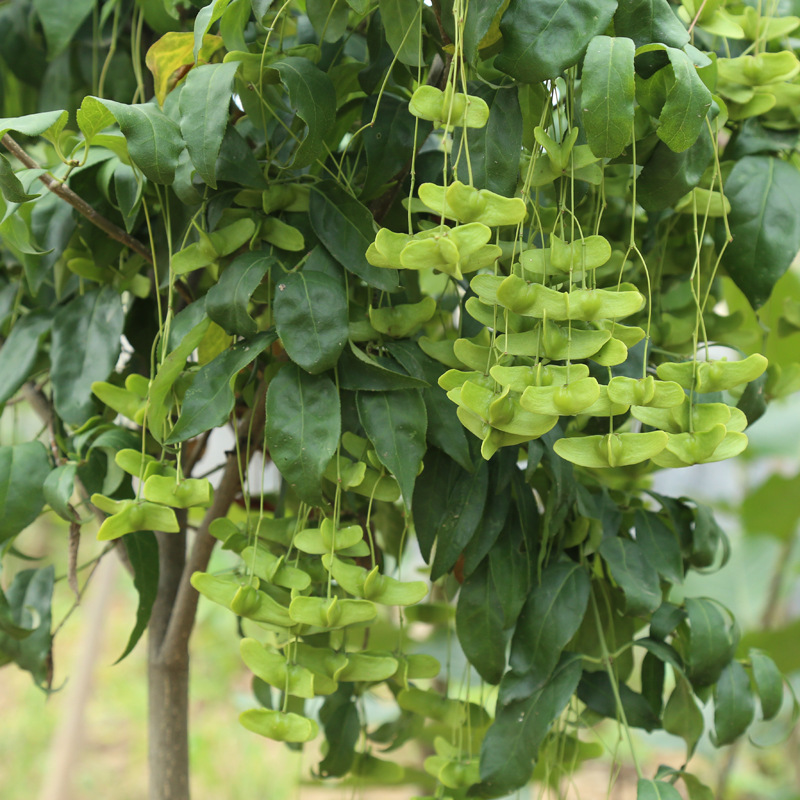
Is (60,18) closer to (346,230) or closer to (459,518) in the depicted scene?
(346,230)

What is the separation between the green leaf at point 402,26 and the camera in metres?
0.45

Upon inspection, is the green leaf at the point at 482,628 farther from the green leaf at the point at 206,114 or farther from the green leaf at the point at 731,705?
the green leaf at the point at 206,114

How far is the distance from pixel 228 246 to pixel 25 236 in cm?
13

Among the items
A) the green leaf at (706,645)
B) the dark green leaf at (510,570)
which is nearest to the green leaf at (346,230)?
the dark green leaf at (510,570)

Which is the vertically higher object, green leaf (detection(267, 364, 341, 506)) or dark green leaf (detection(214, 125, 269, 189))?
dark green leaf (detection(214, 125, 269, 189))

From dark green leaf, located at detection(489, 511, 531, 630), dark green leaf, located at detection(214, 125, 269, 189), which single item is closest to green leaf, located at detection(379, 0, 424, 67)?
dark green leaf, located at detection(214, 125, 269, 189)

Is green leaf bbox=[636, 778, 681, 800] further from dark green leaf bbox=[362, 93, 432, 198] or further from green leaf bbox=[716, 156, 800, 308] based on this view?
dark green leaf bbox=[362, 93, 432, 198]

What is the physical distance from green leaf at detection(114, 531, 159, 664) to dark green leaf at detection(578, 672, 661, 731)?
0.34 metres

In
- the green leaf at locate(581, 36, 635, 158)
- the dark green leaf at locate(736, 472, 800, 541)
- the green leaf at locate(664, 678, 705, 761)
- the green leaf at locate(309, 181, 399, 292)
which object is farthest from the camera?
the dark green leaf at locate(736, 472, 800, 541)

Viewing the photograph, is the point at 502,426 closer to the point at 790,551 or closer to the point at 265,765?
the point at 790,551

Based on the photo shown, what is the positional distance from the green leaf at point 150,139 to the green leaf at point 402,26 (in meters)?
0.13

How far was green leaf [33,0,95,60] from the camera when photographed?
0.62m

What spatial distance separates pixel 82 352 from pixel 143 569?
16 centimetres

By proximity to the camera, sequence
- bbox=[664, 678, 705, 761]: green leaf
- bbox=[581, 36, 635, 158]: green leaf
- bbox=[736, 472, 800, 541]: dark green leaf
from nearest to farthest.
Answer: bbox=[581, 36, 635, 158]: green leaf
bbox=[664, 678, 705, 761]: green leaf
bbox=[736, 472, 800, 541]: dark green leaf
